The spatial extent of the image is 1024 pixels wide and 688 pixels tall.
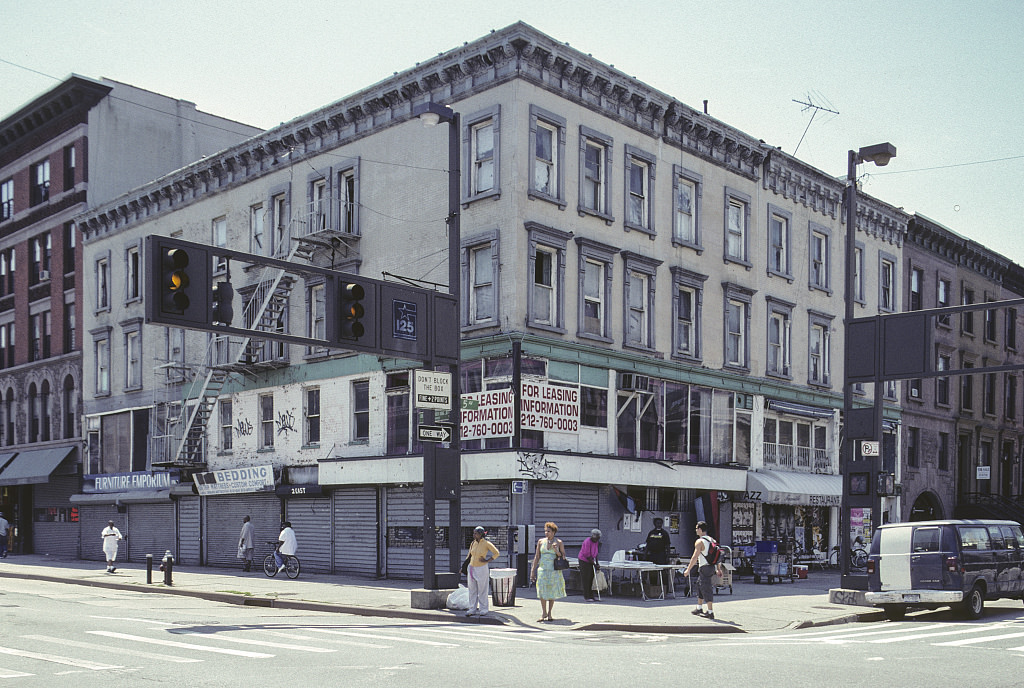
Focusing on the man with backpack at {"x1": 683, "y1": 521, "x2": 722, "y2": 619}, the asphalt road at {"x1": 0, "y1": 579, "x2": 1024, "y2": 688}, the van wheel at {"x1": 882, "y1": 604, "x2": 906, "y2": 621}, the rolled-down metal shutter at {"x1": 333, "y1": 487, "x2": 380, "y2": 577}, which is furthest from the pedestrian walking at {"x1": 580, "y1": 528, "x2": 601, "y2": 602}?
the rolled-down metal shutter at {"x1": 333, "y1": 487, "x2": 380, "y2": 577}

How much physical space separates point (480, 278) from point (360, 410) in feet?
21.0

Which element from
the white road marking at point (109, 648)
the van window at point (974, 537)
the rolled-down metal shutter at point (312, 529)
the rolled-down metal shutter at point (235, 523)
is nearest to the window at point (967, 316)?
the van window at point (974, 537)

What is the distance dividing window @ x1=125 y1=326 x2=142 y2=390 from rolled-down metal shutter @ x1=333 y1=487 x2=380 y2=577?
1275cm

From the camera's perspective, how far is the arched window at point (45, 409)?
46.0 m

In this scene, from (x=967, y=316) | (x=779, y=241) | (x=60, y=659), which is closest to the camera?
(x=60, y=659)

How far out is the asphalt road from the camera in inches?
436

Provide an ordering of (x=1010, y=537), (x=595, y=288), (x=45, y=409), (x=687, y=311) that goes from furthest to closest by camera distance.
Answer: (x=45, y=409), (x=687, y=311), (x=595, y=288), (x=1010, y=537)

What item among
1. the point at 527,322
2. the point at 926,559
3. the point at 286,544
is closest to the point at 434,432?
the point at 527,322

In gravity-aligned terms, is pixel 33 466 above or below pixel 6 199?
below

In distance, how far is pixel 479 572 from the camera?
18.4m

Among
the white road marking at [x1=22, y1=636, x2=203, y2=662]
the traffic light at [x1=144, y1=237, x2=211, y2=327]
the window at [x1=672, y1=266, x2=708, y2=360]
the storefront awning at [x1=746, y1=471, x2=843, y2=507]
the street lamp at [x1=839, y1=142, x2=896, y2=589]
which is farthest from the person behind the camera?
the storefront awning at [x1=746, y1=471, x2=843, y2=507]

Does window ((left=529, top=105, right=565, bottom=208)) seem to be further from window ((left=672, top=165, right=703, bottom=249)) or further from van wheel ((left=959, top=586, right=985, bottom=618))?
van wheel ((left=959, top=586, right=985, bottom=618))

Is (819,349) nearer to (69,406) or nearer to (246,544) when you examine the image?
(246,544)


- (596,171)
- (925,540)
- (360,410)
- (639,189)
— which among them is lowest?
(925,540)
